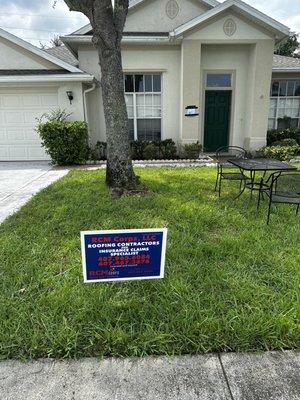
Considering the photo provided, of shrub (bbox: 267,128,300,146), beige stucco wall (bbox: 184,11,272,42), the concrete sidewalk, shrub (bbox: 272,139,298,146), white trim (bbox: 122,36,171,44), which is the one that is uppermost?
beige stucco wall (bbox: 184,11,272,42)

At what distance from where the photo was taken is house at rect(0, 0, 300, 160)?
1053cm

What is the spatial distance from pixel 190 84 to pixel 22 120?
628cm

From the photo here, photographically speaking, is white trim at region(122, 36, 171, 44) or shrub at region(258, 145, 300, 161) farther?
shrub at region(258, 145, 300, 161)

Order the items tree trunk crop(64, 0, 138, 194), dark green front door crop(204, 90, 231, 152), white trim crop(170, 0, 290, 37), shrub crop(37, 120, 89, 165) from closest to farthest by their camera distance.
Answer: tree trunk crop(64, 0, 138, 194) → shrub crop(37, 120, 89, 165) → white trim crop(170, 0, 290, 37) → dark green front door crop(204, 90, 231, 152)

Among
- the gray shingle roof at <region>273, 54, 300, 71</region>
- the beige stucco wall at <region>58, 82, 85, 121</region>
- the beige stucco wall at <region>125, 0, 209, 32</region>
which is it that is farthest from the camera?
the gray shingle roof at <region>273, 54, 300, 71</region>

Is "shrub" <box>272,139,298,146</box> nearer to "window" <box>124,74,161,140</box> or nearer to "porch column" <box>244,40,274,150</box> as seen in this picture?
"porch column" <box>244,40,274,150</box>

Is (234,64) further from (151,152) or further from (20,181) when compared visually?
(20,181)

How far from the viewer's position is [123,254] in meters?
2.58

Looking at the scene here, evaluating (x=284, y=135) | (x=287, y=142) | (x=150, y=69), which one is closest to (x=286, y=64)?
(x=284, y=135)

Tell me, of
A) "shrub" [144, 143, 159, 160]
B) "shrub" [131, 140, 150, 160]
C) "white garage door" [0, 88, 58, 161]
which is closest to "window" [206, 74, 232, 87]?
"shrub" [144, 143, 159, 160]

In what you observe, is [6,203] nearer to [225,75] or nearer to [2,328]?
[2,328]

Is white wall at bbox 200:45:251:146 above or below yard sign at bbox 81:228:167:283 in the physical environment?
above

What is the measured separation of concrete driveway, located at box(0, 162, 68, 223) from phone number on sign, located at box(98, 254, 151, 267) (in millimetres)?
3224

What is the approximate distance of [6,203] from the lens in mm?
6098
